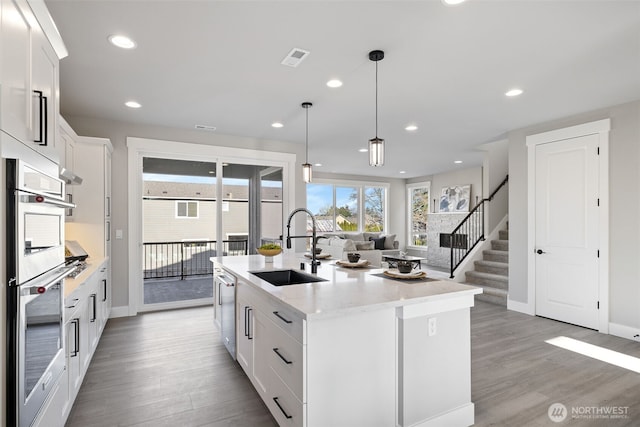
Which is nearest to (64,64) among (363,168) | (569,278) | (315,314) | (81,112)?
(81,112)

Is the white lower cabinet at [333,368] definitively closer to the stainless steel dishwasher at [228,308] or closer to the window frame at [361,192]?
the stainless steel dishwasher at [228,308]

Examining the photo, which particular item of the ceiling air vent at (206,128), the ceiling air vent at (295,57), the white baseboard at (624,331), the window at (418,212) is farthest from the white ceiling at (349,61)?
the window at (418,212)

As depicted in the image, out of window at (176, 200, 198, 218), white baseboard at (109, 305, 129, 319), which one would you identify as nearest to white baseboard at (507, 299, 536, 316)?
window at (176, 200, 198, 218)

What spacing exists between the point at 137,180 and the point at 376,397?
14.3 ft

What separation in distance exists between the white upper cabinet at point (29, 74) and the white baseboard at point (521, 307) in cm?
541

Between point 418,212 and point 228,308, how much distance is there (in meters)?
8.99

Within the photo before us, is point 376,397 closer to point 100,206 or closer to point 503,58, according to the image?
point 503,58

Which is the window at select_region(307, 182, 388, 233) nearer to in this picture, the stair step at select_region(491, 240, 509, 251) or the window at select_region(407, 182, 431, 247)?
the window at select_region(407, 182, 431, 247)

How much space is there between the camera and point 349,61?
9.37 ft

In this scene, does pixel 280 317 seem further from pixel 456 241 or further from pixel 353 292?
pixel 456 241

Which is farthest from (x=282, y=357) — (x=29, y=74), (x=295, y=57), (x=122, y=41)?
(x=122, y=41)

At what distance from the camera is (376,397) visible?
1864 mm
